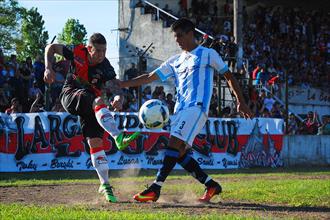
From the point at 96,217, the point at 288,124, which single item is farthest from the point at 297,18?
the point at 96,217

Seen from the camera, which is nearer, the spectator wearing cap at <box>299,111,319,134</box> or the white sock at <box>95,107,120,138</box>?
the white sock at <box>95,107,120,138</box>

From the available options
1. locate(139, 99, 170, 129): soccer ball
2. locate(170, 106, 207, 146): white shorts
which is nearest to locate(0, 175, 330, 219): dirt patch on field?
locate(170, 106, 207, 146): white shorts

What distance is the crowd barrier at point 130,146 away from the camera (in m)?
15.3

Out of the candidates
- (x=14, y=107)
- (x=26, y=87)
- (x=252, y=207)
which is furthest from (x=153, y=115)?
(x=26, y=87)

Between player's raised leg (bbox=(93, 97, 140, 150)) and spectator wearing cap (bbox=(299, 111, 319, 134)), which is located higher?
player's raised leg (bbox=(93, 97, 140, 150))

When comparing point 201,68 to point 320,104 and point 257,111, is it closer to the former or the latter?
point 257,111

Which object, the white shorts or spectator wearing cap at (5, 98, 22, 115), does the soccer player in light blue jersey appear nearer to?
the white shorts

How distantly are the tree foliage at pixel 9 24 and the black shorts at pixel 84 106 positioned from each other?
44866 millimetres

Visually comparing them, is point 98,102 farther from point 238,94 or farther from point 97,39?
point 238,94

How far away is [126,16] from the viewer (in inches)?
1173

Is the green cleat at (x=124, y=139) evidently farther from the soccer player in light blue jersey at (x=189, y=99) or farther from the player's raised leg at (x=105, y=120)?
the soccer player in light blue jersey at (x=189, y=99)

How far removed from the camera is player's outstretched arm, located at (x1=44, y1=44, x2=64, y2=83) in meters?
7.51

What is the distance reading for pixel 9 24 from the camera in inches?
2063

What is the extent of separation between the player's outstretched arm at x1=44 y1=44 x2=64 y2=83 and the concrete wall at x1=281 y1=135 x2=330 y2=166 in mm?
13199
